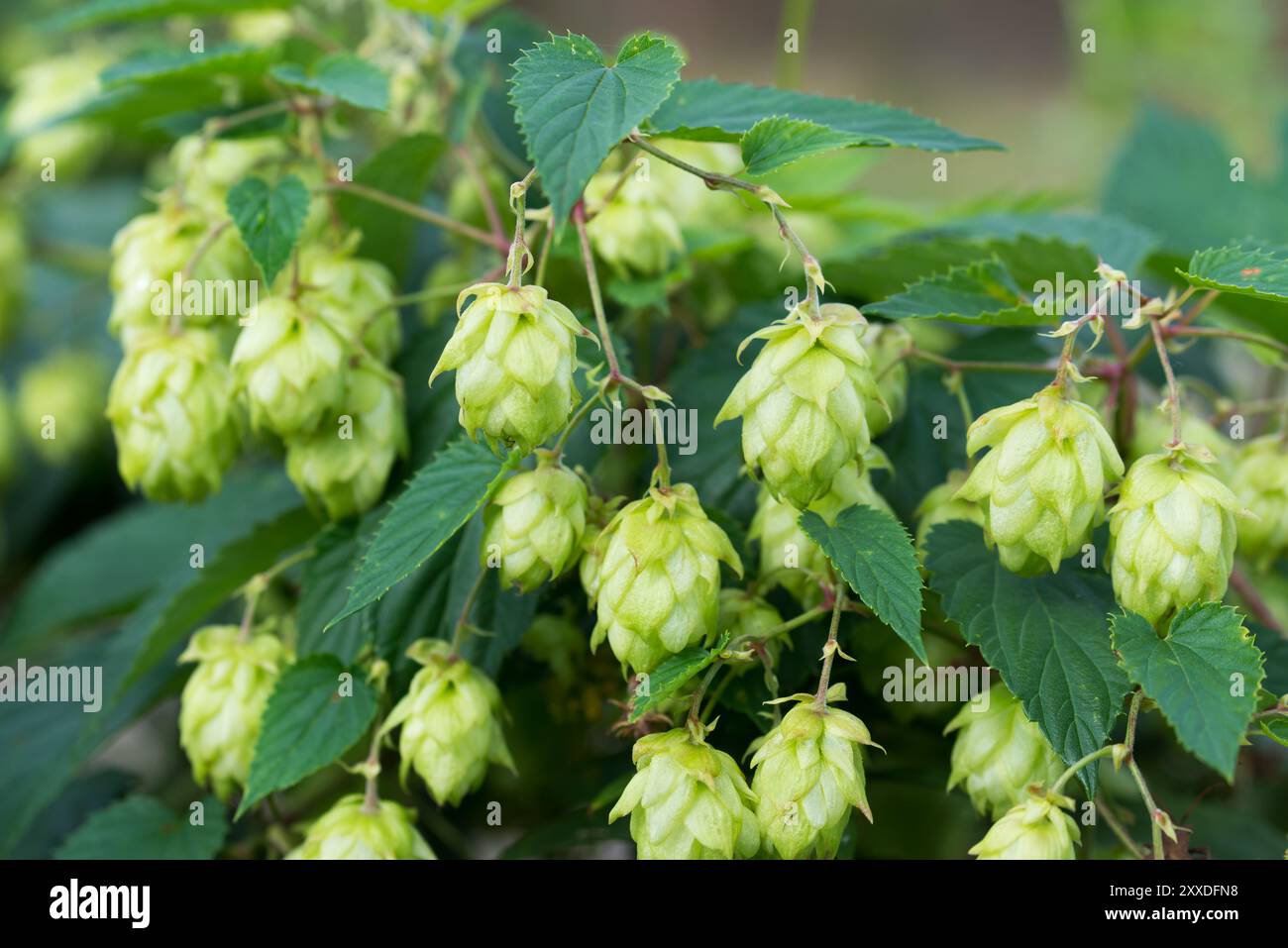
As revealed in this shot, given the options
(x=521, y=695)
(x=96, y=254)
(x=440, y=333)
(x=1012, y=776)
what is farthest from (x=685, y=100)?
(x=96, y=254)

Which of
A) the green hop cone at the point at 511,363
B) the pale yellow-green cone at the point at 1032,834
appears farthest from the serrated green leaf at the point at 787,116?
the pale yellow-green cone at the point at 1032,834

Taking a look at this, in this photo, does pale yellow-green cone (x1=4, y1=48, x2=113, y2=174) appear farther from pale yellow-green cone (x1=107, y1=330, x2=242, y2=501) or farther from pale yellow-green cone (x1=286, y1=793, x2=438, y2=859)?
pale yellow-green cone (x1=286, y1=793, x2=438, y2=859)

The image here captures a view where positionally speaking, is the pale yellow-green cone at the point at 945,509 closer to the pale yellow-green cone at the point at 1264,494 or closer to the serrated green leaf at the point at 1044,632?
the serrated green leaf at the point at 1044,632

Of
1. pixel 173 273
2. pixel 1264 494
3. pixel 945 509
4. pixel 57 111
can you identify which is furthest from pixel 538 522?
pixel 57 111

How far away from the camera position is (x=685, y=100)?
85 cm

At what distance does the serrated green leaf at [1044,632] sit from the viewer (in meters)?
0.68

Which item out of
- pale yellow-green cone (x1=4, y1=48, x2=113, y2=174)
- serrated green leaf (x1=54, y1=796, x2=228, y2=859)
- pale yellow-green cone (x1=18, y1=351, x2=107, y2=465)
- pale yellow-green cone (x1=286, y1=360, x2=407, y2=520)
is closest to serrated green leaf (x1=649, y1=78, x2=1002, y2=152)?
pale yellow-green cone (x1=286, y1=360, x2=407, y2=520)

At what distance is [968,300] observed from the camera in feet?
2.57

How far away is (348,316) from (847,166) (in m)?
0.71

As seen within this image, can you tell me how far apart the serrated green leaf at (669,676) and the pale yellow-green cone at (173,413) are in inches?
15.2

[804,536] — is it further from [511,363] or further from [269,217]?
[269,217]

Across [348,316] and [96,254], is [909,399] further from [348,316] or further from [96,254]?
[96,254]
